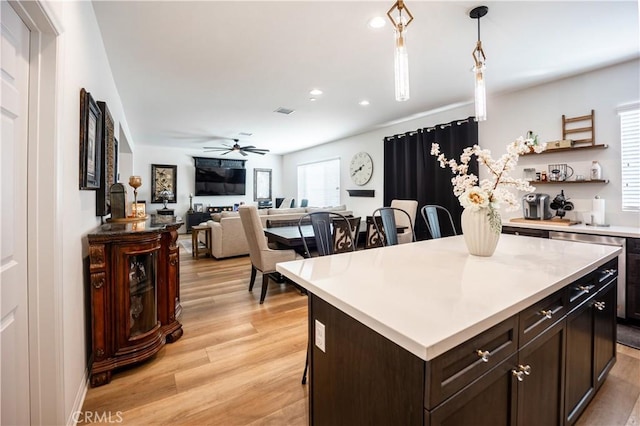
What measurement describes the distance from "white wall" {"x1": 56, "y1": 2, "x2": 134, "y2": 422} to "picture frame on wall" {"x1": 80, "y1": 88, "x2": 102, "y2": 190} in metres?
0.05

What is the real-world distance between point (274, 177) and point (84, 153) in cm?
847

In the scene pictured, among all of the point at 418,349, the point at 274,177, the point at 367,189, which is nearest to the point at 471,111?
the point at 367,189

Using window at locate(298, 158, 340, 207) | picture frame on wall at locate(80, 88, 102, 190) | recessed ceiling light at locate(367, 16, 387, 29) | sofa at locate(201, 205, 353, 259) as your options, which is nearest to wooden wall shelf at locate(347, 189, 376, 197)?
window at locate(298, 158, 340, 207)

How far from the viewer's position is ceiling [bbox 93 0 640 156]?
2.18 meters

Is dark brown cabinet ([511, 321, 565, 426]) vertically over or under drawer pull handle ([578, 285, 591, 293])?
under

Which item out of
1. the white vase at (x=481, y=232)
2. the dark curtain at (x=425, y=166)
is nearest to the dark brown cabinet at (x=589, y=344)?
the white vase at (x=481, y=232)

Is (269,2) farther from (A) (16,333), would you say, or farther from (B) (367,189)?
(B) (367,189)

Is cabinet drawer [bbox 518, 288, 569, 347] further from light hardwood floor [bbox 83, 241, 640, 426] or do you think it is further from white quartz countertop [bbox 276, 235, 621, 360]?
light hardwood floor [bbox 83, 241, 640, 426]

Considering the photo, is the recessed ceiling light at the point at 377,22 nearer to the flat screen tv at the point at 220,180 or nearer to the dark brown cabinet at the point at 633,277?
the dark brown cabinet at the point at 633,277

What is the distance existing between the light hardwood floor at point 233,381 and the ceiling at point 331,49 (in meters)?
2.62

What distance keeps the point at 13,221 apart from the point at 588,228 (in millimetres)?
4352

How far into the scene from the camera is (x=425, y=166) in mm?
4922

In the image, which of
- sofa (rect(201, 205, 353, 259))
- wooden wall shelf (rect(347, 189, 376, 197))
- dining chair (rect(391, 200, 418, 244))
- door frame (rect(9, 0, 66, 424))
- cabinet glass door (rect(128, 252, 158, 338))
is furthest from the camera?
wooden wall shelf (rect(347, 189, 376, 197))

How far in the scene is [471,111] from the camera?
175 inches
